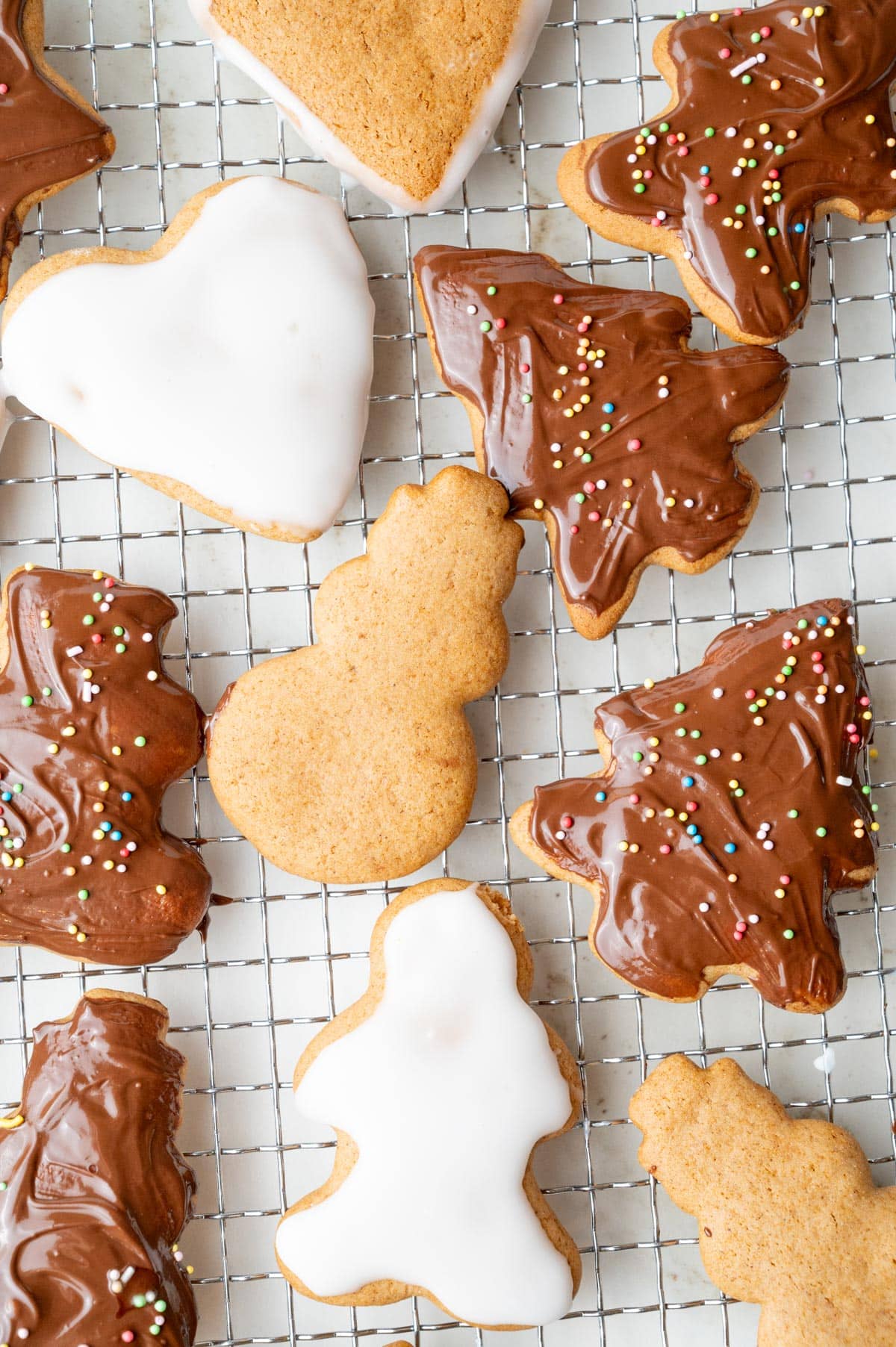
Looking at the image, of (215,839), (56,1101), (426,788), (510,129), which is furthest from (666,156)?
(56,1101)

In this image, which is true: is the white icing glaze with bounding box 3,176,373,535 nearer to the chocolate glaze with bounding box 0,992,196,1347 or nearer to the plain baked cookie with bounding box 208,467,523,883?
the plain baked cookie with bounding box 208,467,523,883

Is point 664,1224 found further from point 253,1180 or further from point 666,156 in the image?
point 666,156

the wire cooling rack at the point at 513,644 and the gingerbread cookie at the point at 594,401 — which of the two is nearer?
the gingerbread cookie at the point at 594,401

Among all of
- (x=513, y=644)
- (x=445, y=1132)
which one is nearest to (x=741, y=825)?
(x=513, y=644)

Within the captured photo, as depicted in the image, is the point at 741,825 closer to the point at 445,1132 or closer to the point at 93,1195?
the point at 445,1132

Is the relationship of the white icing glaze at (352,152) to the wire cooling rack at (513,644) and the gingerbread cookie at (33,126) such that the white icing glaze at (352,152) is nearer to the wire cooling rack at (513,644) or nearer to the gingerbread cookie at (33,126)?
the wire cooling rack at (513,644)

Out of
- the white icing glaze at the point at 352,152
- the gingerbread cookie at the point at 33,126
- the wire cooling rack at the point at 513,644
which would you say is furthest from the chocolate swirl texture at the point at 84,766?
the white icing glaze at the point at 352,152
